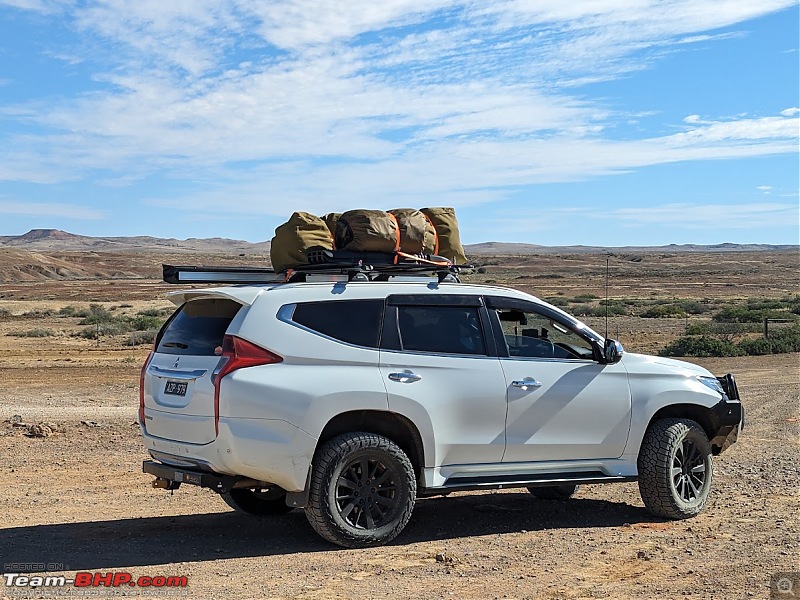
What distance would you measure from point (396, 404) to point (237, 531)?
6.01 ft

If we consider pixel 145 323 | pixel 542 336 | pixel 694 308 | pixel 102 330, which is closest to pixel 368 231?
pixel 542 336

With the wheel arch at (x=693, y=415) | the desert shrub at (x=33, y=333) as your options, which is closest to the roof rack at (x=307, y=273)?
the wheel arch at (x=693, y=415)

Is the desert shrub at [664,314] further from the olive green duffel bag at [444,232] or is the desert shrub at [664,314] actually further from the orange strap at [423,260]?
the orange strap at [423,260]

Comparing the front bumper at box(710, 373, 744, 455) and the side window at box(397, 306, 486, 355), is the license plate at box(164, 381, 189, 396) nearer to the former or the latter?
the side window at box(397, 306, 486, 355)

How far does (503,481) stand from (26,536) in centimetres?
363

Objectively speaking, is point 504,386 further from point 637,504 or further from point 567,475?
point 637,504

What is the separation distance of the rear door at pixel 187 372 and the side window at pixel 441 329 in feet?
4.17

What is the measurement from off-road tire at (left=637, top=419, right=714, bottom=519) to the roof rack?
2.10m

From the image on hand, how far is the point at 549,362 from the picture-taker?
26.3 feet

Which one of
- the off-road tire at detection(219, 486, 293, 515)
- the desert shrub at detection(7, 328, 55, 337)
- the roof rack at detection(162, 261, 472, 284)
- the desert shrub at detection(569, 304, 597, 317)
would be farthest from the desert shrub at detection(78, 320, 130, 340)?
the roof rack at detection(162, 261, 472, 284)

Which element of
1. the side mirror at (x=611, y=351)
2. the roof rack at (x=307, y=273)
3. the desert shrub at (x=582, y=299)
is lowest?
the side mirror at (x=611, y=351)

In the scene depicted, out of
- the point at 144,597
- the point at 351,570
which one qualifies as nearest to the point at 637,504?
the point at 351,570

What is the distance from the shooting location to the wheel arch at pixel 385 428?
7223mm

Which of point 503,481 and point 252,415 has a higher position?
point 252,415
